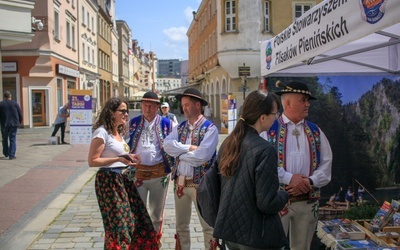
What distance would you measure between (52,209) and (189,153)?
3813mm

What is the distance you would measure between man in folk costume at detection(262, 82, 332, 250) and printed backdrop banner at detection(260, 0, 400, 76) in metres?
0.42

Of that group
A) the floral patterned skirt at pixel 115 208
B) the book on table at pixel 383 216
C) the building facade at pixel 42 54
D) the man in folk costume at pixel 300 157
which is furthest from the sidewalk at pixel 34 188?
the building facade at pixel 42 54

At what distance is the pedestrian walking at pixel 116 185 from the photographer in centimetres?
394

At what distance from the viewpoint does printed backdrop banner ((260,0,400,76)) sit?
255 centimetres

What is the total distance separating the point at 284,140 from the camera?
3.60 metres

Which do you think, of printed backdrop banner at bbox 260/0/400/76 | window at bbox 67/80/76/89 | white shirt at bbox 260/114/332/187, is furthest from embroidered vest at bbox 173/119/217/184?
window at bbox 67/80/76/89

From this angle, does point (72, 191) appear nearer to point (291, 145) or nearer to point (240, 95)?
point (291, 145)

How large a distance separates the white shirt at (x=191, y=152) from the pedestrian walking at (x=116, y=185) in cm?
37

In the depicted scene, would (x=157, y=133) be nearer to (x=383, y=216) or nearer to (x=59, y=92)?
(x=383, y=216)

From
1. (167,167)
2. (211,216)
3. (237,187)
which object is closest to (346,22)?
(237,187)

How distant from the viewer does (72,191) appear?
8227mm

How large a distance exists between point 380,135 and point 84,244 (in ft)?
12.7

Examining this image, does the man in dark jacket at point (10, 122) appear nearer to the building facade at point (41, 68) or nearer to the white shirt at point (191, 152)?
the white shirt at point (191, 152)

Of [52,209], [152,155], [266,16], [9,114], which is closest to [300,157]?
[152,155]
